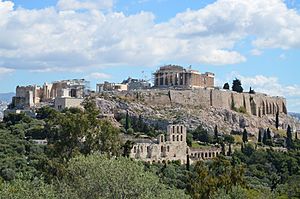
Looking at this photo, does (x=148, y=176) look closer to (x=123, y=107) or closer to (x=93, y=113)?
(x=93, y=113)

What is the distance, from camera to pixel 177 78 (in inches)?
3895

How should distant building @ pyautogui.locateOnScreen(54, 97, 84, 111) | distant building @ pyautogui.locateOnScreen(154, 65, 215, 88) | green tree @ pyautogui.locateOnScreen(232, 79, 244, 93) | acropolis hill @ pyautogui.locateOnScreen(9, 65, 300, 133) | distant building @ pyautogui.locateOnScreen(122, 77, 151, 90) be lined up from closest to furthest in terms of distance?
distant building @ pyautogui.locateOnScreen(54, 97, 84, 111)
acropolis hill @ pyautogui.locateOnScreen(9, 65, 300, 133)
distant building @ pyautogui.locateOnScreen(154, 65, 215, 88)
green tree @ pyautogui.locateOnScreen(232, 79, 244, 93)
distant building @ pyautogui.locateOnScreen(122, 77, 151, 90)

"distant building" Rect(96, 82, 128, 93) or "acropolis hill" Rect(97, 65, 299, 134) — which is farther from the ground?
"distant building" Rect(96, 82, 128, 93)

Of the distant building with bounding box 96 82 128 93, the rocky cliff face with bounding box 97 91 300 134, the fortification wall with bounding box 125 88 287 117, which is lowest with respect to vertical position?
the rocky cliff face with bounding box 97 91 300 134

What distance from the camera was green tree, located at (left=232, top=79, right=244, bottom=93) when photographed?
10325 centimetres

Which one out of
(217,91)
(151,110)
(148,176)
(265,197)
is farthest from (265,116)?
(148,176)

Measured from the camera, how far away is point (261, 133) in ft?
294

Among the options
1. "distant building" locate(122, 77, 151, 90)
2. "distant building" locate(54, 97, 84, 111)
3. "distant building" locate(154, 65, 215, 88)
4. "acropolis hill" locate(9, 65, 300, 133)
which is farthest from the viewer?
"distant building" locate(122, 77, 151, 90)

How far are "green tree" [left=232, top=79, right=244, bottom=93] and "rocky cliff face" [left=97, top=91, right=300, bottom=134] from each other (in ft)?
23.2

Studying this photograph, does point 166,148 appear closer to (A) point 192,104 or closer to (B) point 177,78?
(A) point 192,104

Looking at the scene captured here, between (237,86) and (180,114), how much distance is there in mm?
A: 22779

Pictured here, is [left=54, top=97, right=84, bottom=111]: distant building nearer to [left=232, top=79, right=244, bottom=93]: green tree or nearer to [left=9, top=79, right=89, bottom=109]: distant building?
[left=9, top=79, right=89, bottom=109]: distant building

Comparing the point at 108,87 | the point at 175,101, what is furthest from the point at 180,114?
the point at 108,87

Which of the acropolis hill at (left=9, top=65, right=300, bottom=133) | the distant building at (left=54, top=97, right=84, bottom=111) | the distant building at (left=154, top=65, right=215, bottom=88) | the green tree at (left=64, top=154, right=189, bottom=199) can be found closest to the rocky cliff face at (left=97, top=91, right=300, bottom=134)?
the acropolis hill at (left=9, top=65, right=300, bottom=133)
